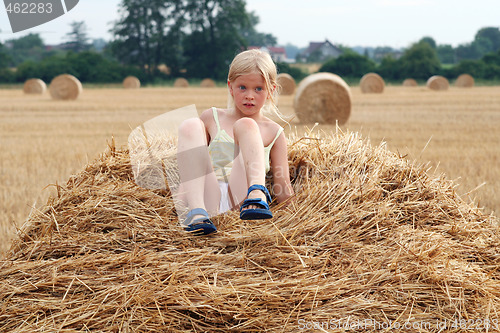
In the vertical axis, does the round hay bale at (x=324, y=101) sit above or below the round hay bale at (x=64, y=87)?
below

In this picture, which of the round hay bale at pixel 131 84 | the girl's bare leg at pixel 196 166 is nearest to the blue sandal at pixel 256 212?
the girl's bare leg at pixel 196 166

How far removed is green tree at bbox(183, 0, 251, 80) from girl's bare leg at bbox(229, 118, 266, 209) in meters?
41.7

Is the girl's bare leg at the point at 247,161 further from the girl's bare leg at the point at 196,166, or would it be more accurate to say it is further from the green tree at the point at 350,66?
the green tree at the point at 350,66

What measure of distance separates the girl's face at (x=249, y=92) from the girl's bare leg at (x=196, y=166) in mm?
275

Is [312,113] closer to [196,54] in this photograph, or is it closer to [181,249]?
[181,249]

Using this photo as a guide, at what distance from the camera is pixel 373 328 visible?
2.42 meters

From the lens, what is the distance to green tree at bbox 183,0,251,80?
152 ft

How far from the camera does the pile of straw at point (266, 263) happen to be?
2.44 metres

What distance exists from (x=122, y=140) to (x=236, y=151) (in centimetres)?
635

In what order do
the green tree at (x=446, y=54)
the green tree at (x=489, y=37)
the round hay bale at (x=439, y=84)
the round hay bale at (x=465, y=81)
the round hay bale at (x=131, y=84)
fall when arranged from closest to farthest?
the round hay bale at (x=439, y=84), the round hay bale at (x=465, y=81), the round hay bale at (x=131, y=84), the green tree at (x=446, y=54), the green tree at (x=489, y=37)

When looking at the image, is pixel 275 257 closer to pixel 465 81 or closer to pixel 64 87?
pixel 64 87

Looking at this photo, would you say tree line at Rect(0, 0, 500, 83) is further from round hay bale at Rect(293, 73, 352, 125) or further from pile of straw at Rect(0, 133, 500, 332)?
pile of straw at Rect(0, 133, 500, 332)

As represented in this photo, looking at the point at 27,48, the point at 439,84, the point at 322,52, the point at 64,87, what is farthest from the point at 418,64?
the point at 27,48

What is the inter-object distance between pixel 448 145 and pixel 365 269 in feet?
24.0
